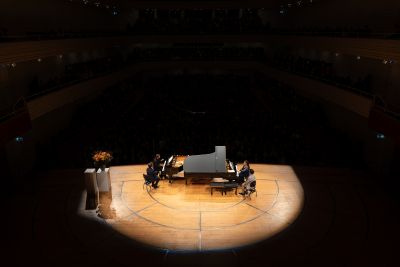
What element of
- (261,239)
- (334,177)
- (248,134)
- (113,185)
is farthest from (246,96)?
(261,239)

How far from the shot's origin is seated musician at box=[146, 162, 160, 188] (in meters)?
13.7

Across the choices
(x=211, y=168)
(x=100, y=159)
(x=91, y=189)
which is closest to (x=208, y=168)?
(x=211, y=168)

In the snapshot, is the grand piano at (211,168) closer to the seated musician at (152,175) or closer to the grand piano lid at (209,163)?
the grand piano lid at (209,163)

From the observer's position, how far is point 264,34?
1163 inches

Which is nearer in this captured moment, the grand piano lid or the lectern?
the lectern

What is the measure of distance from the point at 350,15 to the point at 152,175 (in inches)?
652

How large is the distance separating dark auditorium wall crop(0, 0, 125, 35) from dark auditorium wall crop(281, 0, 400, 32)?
58.3 feet

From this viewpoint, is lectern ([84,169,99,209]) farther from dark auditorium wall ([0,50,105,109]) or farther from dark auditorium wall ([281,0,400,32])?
dark auditorium wall ([281,0,400,32])

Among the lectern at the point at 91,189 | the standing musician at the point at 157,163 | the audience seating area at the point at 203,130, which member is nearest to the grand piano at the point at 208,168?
the standing musician at the point at 157,163

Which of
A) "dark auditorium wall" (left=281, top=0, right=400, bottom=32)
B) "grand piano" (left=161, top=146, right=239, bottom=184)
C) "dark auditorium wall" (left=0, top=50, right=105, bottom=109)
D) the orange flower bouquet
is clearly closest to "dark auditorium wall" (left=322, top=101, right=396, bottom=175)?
"dark auditorium wall" (left=281, top=0, right=400, bottom=32)

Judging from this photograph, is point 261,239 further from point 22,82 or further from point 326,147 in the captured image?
point 22,82

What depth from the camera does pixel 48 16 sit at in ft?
70.0

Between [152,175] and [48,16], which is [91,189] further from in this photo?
[48,16]

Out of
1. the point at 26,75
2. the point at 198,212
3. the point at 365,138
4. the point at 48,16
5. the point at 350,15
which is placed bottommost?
the point at 198,212
